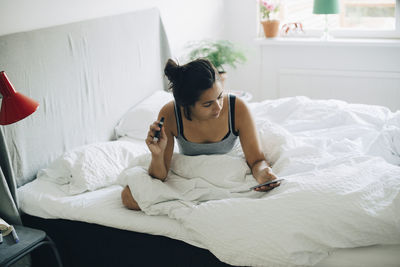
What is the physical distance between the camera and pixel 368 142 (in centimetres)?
179

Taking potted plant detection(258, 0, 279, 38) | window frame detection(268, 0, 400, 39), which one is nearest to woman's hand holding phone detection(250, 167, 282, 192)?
potted plant detection(258, 0, 279, 38)

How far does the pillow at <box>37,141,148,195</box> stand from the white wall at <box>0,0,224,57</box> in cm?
56

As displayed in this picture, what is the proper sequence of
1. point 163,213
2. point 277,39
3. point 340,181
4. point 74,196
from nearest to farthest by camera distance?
point 340,181
point 163,213
point 74,196
point 277,39

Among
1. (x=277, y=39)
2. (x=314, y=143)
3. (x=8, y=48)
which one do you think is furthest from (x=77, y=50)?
(x=277, y=39)

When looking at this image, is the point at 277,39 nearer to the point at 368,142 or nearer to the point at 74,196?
the point at 368,142

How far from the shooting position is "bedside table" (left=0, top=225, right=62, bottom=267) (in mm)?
1227

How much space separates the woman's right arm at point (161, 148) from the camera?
1.48 metres

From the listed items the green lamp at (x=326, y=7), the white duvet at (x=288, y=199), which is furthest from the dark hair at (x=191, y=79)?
the green lamp at (x=326, y=7)

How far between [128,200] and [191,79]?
19.8 inches

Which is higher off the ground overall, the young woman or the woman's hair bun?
the woman's hair bun

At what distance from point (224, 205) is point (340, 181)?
1.27 feet

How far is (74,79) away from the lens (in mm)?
1876

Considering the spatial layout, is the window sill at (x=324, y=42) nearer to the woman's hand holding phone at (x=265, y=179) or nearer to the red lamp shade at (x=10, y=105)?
the woman's hand holding phone at (x=265, y=179)

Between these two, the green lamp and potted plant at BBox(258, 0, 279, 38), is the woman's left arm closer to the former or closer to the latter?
the green lamp
